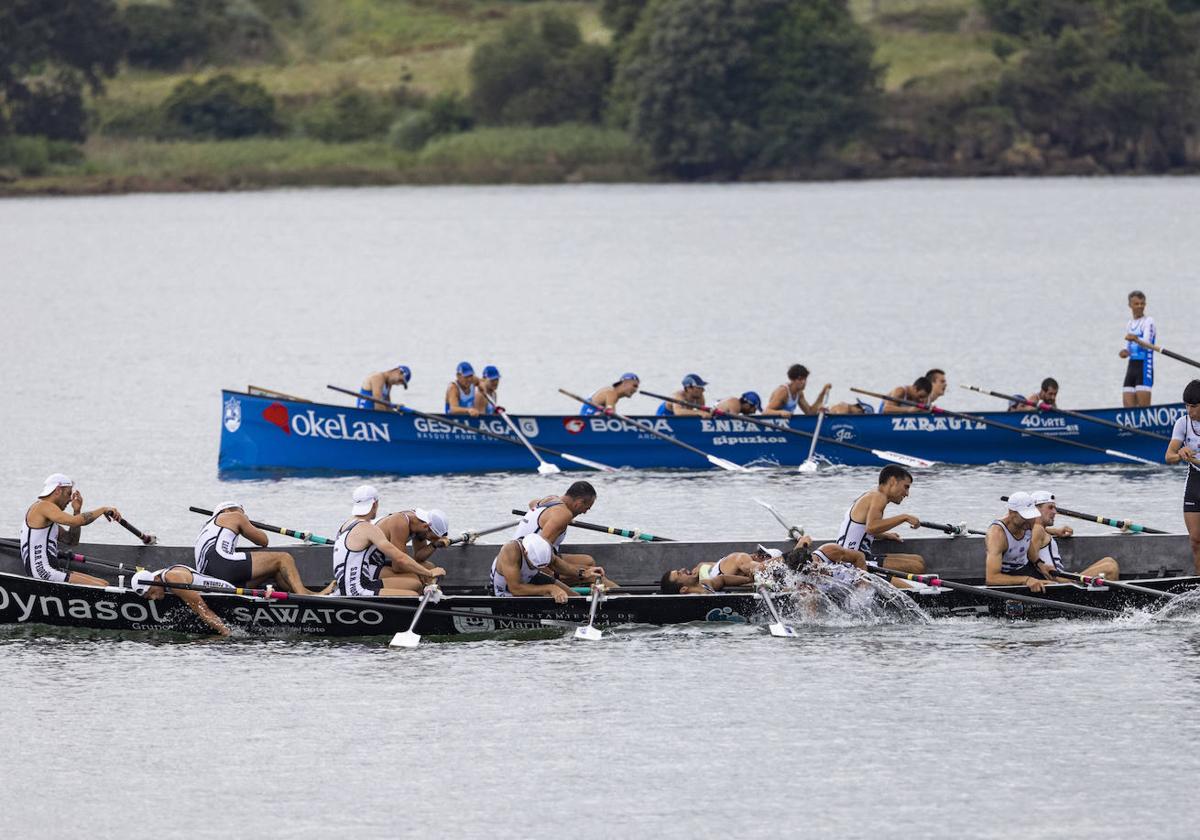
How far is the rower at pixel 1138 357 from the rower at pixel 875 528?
416 inches

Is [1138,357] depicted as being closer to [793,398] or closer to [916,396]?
[916,396]

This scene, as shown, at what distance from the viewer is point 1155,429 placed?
33.5m

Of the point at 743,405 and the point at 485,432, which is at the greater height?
the point at 743,405

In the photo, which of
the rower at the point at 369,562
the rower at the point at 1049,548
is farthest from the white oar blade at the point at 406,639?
the rower at the point at 1049,548

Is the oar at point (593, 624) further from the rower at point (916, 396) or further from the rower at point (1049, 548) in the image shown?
the rower at point (916, 396)

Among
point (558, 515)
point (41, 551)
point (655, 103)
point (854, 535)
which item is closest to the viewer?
point (558, 515)

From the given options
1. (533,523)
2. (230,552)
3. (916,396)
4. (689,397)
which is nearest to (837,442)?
(916,396)

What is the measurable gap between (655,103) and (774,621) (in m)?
96.9

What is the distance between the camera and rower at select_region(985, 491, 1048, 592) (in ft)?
72.6

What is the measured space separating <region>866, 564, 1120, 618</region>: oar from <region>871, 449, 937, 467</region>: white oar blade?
11.0 m

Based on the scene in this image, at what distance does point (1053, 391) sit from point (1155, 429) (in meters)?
1.74

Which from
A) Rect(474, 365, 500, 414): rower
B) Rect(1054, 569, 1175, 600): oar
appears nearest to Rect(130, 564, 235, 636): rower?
Rect(1054, 569, 1175, 600): oar

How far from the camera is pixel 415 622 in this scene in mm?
21812

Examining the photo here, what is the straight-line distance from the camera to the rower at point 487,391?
33.9 metres
